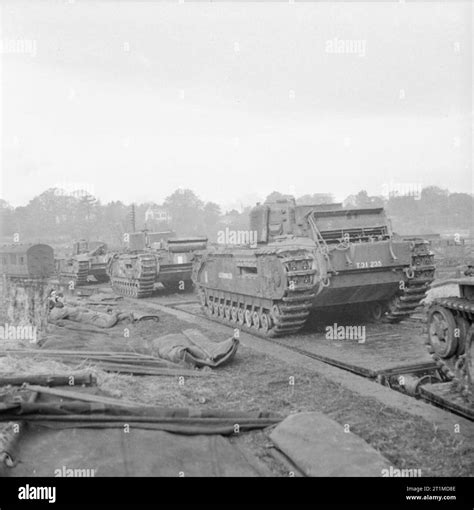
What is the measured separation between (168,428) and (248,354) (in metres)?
5.20

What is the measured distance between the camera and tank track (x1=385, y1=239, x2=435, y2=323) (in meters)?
13.1

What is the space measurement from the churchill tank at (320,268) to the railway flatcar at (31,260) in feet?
83.3

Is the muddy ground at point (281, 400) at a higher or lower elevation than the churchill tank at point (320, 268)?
lower

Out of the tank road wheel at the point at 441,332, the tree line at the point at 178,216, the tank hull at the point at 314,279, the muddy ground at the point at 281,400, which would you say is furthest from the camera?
the tree line at the point at 178,216

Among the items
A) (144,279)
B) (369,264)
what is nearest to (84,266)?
(144,279)

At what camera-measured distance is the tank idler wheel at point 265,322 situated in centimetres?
1331

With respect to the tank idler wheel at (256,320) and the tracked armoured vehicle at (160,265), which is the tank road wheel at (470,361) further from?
the tracked armoured vehicle at (160,265)

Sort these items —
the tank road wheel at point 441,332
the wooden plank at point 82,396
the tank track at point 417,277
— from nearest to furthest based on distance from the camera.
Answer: the wooden plank at point 82,396
the tank road wheel at point 441,332
the tank track at point 417,277

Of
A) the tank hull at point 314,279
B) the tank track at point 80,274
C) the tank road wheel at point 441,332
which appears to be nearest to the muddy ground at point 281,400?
the tank road wheel at point 441,332

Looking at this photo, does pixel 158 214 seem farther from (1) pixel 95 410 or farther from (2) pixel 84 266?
(1) pixel 95 410

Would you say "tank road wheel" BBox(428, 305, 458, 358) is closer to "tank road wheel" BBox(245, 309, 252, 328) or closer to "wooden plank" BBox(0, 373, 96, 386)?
"wooden plank" BBox(0, 373, 96, 386)

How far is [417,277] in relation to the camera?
43.2ft
